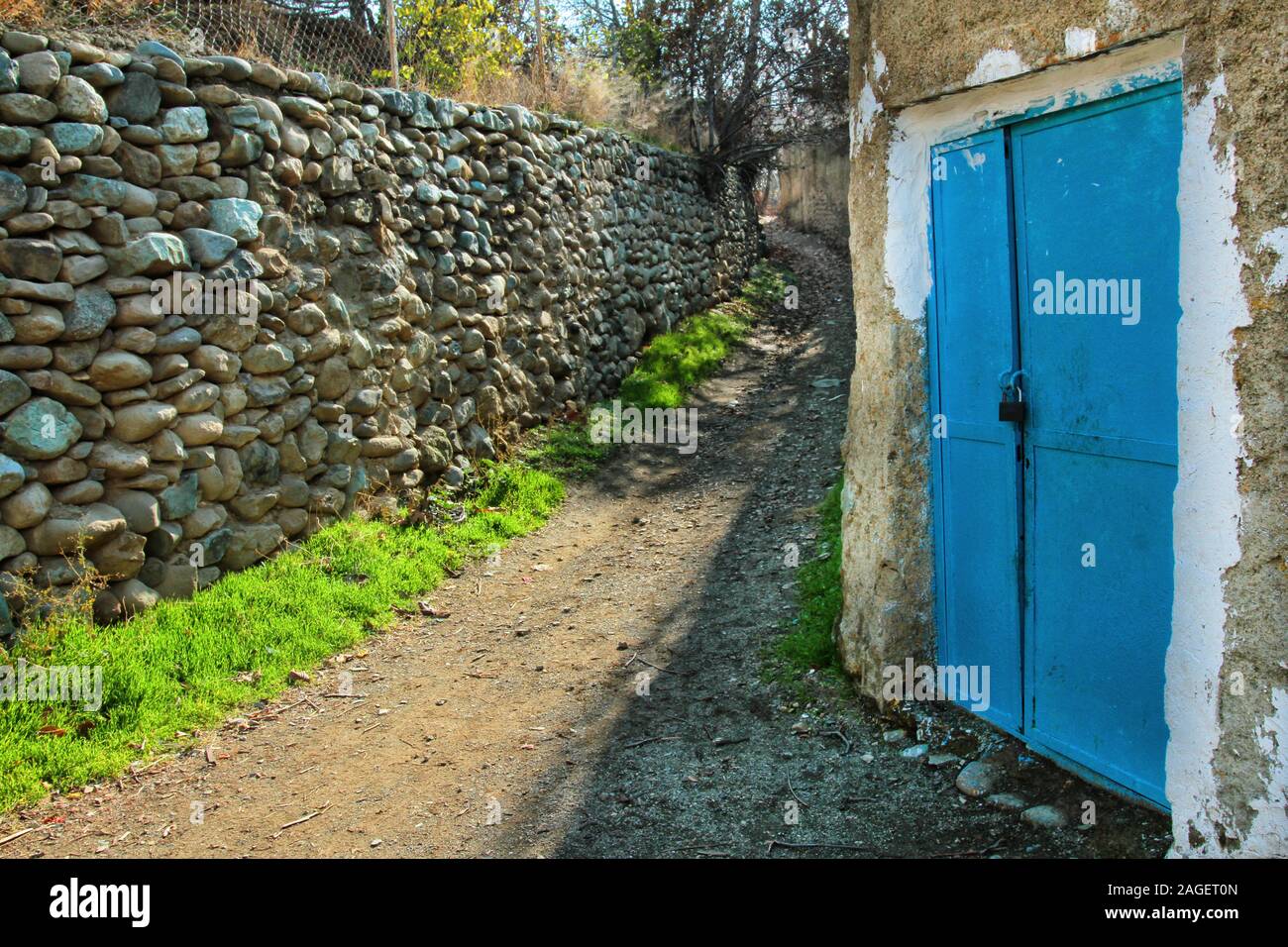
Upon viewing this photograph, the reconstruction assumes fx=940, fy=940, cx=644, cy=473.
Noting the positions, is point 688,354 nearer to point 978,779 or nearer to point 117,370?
point 117,370

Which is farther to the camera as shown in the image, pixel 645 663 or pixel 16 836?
pixel 645 663

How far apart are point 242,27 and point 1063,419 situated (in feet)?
19.9

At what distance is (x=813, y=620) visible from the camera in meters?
4.84

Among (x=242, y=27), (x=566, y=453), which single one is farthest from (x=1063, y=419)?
(x=242, y=27)

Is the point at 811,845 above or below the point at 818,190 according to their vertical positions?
below

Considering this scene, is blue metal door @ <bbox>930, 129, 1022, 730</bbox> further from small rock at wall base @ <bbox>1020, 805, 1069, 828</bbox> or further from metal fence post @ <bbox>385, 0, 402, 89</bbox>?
metal fence post @ <bbox>385, 0, 402, 89</bbox>

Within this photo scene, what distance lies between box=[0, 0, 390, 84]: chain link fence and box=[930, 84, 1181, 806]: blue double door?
4.76m

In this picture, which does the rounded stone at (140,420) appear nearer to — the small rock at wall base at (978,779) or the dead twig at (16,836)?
the dead twig at (16,836)

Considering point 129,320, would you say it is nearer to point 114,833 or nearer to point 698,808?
point 114,833

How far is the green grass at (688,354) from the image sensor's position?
986cm

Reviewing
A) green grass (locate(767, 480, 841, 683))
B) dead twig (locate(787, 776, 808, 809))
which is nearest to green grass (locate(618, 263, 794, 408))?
green grass (locate(767, 480, 841, 683))

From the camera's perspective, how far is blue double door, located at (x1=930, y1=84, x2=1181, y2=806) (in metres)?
2.89

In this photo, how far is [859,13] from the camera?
3855 mm

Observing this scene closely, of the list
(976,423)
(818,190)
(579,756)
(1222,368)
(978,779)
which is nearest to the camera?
(1222,368)
